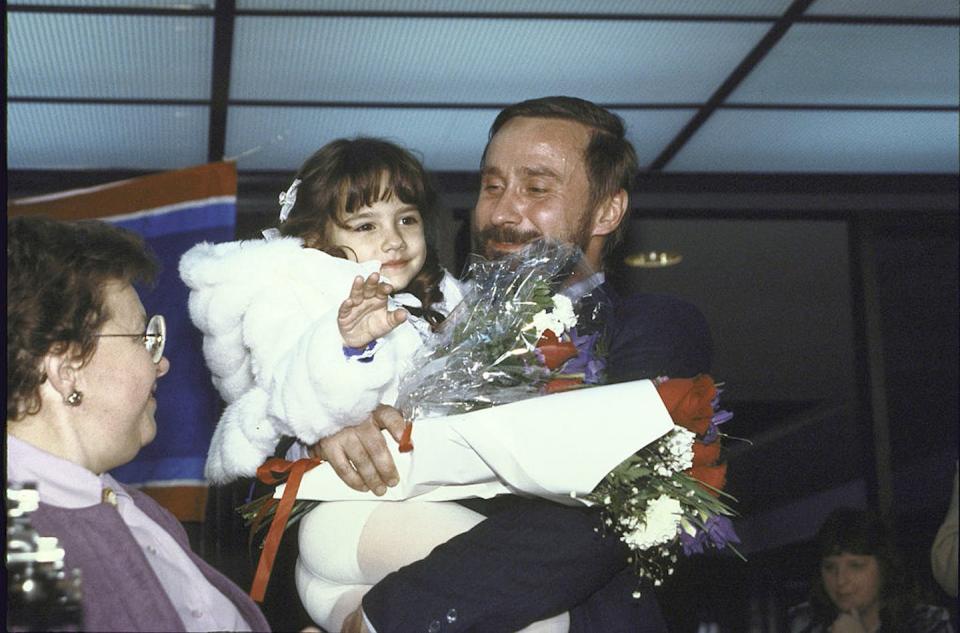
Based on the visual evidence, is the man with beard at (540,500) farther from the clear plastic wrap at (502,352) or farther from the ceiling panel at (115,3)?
the ceiling panel at (115,3)

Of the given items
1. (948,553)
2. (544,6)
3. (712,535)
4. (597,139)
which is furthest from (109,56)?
(948,553)

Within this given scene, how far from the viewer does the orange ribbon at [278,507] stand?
1.47 m

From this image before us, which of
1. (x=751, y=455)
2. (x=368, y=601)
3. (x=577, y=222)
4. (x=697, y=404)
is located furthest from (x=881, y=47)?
(x=368, y=601)

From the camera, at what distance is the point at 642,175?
4.06 m

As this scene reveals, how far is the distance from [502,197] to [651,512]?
1.79ft

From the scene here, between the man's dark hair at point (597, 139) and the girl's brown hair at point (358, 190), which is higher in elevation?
the man's dark hair at point (597, 139)

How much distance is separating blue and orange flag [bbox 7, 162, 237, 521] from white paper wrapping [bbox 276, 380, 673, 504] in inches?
54.8

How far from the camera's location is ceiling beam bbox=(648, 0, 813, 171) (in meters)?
3.18

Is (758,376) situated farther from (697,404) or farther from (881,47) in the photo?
(697,404)

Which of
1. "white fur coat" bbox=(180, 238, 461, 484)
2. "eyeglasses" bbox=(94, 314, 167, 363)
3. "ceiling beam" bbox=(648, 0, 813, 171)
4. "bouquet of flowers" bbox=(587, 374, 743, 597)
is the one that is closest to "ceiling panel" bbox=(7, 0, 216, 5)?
"ceiling beam" bbox=(648, 0, 813, 171)

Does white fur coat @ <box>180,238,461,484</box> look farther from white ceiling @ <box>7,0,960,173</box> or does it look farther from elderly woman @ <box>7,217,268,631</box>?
white ceiling @ <box>7,0,960,173</box>

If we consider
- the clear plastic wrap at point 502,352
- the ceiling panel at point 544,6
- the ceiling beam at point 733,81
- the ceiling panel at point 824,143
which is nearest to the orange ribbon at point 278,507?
the clear plastic wrap at point 502,352

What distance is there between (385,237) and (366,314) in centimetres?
31

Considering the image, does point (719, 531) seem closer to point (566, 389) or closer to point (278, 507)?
point (566, 389)
